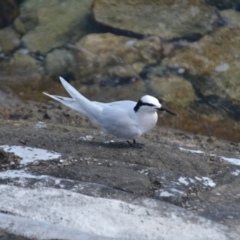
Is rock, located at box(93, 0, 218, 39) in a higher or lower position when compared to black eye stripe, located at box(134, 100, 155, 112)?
lower

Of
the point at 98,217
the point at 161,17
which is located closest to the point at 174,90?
the point at 161,17

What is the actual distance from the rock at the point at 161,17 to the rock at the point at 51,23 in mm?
234

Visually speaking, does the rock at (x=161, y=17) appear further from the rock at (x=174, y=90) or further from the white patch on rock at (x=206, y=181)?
the white patch on rock at (x=206, y=181)

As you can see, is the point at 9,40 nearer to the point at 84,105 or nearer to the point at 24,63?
→ the point at 24,63

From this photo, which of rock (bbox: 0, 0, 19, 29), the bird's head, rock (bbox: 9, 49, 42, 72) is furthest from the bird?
rock (bbox: 0, 0, 19, 29)

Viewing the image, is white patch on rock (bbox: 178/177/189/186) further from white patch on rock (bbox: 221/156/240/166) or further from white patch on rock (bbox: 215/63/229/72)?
white patch on rock (bbox: 215/63/229/72)

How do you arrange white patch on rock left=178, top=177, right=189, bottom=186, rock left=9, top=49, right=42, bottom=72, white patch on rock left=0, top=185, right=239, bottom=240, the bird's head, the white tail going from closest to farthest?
white patch on rock left=0, top=185, right=239, bottom=240, white patch on rock left=178, top=177, right=189, bottom=186, the bird's head, the white tail, rock left=9, top=49, right=42, bottom=72

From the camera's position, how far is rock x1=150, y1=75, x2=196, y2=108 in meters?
7.73

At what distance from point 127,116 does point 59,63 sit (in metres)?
2.55

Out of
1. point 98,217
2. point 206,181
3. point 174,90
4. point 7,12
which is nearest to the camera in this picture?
point 98,217

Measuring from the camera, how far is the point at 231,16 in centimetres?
798

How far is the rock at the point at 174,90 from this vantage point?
7.73 m

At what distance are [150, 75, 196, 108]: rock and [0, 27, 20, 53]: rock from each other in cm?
162

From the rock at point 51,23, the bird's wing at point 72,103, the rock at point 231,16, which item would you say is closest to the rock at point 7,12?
the rock at point 51,23
